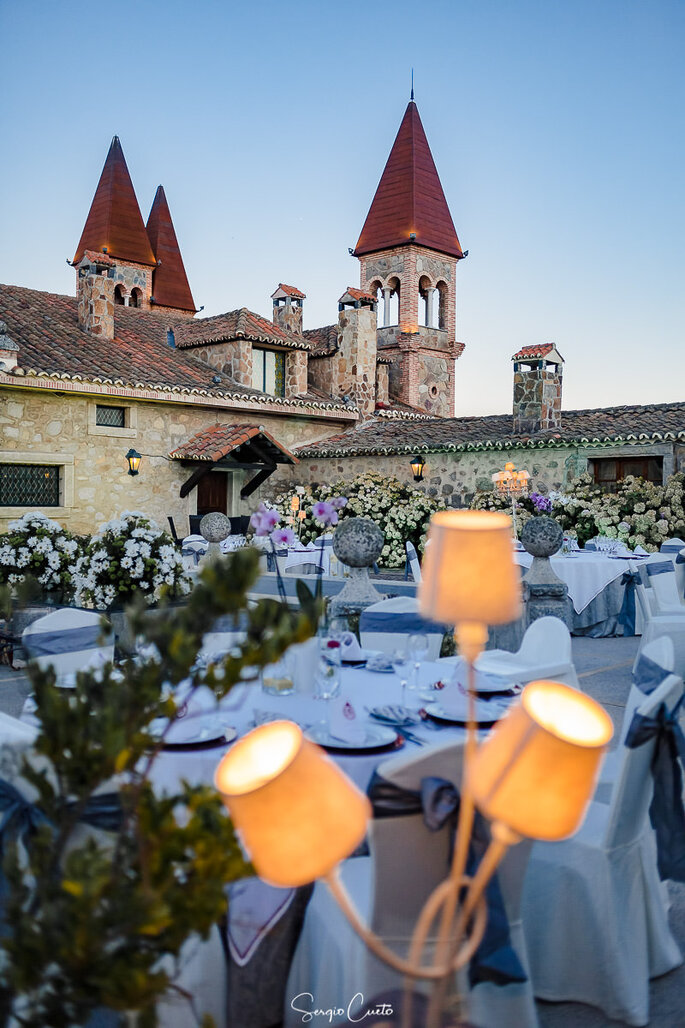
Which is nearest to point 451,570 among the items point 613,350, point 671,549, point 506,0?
point 671,549

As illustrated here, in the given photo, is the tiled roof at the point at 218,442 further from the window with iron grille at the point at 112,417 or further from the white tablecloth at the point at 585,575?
the white tablecloth at the point at 585,575

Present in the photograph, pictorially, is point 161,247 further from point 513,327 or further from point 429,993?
point 429,993

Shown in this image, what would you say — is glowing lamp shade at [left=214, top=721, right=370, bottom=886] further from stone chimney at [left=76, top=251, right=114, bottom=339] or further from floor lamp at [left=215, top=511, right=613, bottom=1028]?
stone chimney at [left=76, top=251, right=114, bottom=339]

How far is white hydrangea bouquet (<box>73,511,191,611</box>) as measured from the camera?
528 centimetres

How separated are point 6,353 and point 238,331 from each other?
18.6 feet

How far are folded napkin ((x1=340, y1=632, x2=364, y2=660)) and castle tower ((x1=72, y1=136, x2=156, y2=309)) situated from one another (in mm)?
26043

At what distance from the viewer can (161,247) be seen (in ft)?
103

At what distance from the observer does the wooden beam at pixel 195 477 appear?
15.1 metres

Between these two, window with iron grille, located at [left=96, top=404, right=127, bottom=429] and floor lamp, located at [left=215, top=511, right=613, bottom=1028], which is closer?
floor lamp, located at [left=215, top=511, right=613, bottom=1028]

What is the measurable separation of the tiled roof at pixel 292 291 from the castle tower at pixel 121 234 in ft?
34.0

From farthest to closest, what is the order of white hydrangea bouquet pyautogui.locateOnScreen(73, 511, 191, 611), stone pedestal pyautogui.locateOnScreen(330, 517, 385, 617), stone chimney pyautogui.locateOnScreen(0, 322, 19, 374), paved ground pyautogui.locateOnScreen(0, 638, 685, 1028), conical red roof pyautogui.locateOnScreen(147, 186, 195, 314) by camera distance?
conical red roof pyautogui.locateOnScreen(147, 186, 195, 314) → stone chimney pyautogui.locateOnScreen(0, 322, 19, 374) → white hydrangea bouquet pyautogui.locateOnScreen(73, 511, 191, 611) → stone pedestal pyautogui.locateOnScreen(330, 517, 385, 617) → paved ground pyautogui.locateOnScreen(0, 638, 685, 1028)

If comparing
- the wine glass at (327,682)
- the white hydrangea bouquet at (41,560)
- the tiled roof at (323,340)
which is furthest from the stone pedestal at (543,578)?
the tiled roof at (323,340)

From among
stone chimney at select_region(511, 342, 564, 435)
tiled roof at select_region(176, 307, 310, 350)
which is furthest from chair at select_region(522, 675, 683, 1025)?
tiled roof at select_region(176, 307, 310, 350)

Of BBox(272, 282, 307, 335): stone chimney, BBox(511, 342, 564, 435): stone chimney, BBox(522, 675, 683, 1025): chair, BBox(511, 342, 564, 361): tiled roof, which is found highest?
BBox(272, 282, 307, 335): stone chimney
